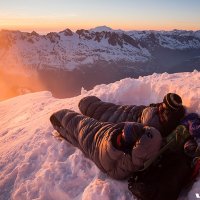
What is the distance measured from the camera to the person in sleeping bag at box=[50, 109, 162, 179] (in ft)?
12.7

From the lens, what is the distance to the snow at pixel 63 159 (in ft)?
14.9

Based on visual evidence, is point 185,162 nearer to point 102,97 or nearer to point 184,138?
point 184,138

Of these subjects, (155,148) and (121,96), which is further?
(121,96)

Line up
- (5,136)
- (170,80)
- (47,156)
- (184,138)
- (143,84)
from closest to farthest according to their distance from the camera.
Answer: (184,138)
(47,156)
(170,80)
(143,84)
(5,136)

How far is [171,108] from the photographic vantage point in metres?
4.80

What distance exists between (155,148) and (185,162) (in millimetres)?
413

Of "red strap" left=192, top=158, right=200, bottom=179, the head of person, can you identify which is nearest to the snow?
"red strap" left=192, top=158, right=200, bottom=179

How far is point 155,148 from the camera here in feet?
12.8

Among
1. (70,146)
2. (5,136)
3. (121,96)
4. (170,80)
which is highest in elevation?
(170,80)

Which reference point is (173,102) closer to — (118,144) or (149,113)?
(149,113)

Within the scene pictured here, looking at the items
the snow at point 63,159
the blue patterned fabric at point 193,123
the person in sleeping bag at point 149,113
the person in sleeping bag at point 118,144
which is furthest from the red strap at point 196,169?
the person in sleeping bag at point 149,113

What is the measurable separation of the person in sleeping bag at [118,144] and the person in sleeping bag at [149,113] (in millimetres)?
681

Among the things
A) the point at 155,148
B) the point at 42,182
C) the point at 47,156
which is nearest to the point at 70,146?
the point at 47,156

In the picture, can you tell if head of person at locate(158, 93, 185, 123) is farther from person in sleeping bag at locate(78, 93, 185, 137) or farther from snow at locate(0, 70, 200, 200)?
A: snow at locate(0, 70, 200, 200)
